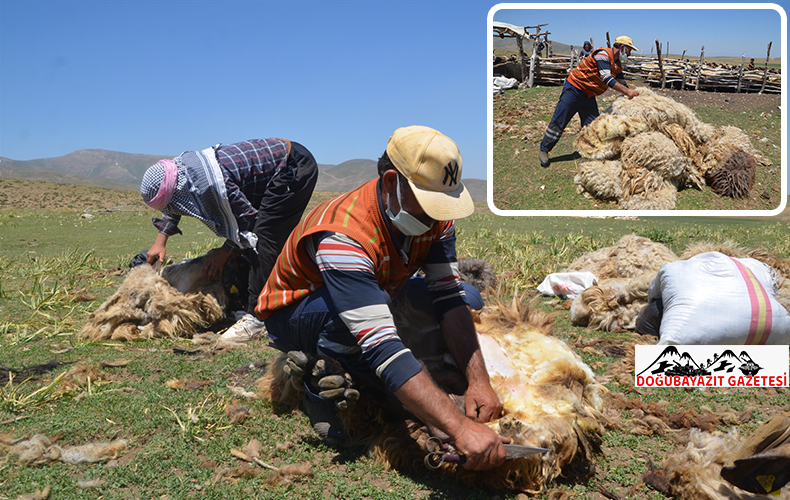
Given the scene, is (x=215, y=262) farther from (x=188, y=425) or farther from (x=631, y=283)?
(x=631, y=283)

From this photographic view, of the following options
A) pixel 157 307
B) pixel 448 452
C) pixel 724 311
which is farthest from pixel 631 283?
pixel 157 307

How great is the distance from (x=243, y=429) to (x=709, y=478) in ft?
6.46

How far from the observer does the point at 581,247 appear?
23.1 feet

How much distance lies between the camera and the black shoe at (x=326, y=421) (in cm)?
246

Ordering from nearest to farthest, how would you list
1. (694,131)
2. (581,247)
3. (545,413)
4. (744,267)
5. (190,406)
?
(545,413), (190,406), (744,267), (581,247), (694,131)

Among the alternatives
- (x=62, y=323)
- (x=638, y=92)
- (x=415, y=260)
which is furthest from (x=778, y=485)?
(x=638, y=92)

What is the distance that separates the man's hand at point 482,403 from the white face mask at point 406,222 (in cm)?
73

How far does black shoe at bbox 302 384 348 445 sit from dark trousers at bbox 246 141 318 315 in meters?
1.88

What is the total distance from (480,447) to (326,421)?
848mm

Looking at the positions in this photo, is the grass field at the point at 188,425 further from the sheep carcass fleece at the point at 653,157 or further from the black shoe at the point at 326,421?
the sheep carcass fleece at the point at 653,157

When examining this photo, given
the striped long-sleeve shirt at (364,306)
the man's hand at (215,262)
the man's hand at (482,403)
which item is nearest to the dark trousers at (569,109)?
the man's hand at (215,262)

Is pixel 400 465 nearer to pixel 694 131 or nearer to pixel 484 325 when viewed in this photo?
pixel 484 325

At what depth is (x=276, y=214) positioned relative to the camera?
14.0 feet

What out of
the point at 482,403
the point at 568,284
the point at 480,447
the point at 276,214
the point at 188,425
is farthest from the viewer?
the point at 568,284
